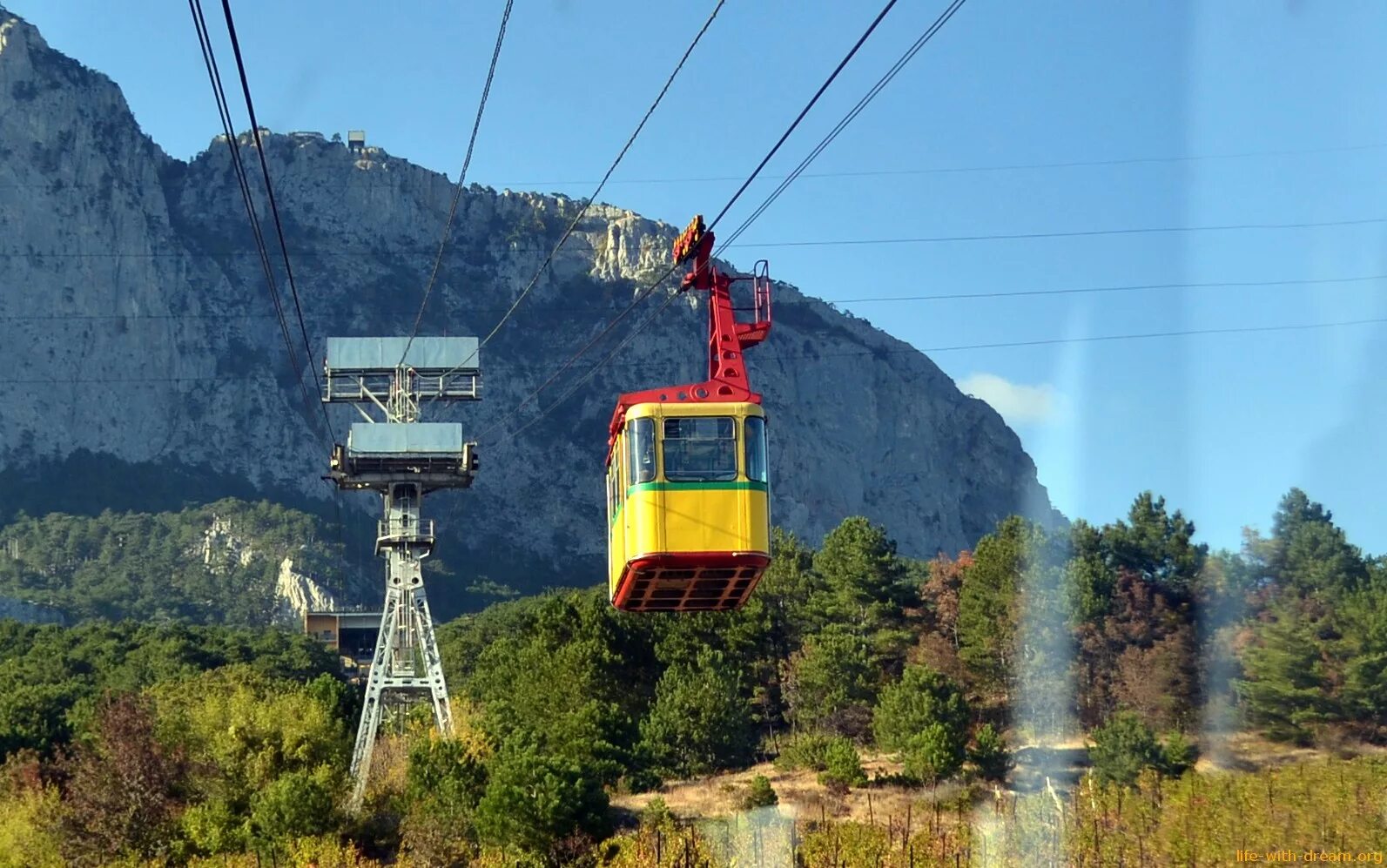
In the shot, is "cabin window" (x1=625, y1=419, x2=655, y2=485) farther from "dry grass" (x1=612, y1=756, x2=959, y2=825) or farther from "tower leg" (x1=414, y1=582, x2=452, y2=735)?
"tower leg" (x1=414, y1=582, x2=452, y2=735)

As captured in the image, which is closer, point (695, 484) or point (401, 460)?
point (695, 484)

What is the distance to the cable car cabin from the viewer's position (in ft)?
92.0

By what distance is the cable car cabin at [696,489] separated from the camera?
28047 mm

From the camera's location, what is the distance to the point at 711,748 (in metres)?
65.0

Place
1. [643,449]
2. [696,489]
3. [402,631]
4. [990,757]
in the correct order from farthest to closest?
[402,631] → [990,757] → [643,449] → [696,489]

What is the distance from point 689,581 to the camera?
96.7 feet

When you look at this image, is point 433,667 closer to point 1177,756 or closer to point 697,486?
point 1177,756

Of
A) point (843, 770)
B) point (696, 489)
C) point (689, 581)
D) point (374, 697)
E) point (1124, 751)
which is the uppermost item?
point (696, 489)

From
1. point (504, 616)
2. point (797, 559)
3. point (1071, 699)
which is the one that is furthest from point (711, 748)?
point (504, 616)

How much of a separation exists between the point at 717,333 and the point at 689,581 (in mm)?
4356

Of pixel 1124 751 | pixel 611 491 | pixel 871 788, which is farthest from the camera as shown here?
pixel 871 788

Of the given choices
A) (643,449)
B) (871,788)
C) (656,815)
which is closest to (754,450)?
(643,449)

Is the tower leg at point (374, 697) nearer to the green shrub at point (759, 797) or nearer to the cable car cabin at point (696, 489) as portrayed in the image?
the green shrub at point (759, 797)

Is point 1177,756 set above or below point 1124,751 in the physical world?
below
